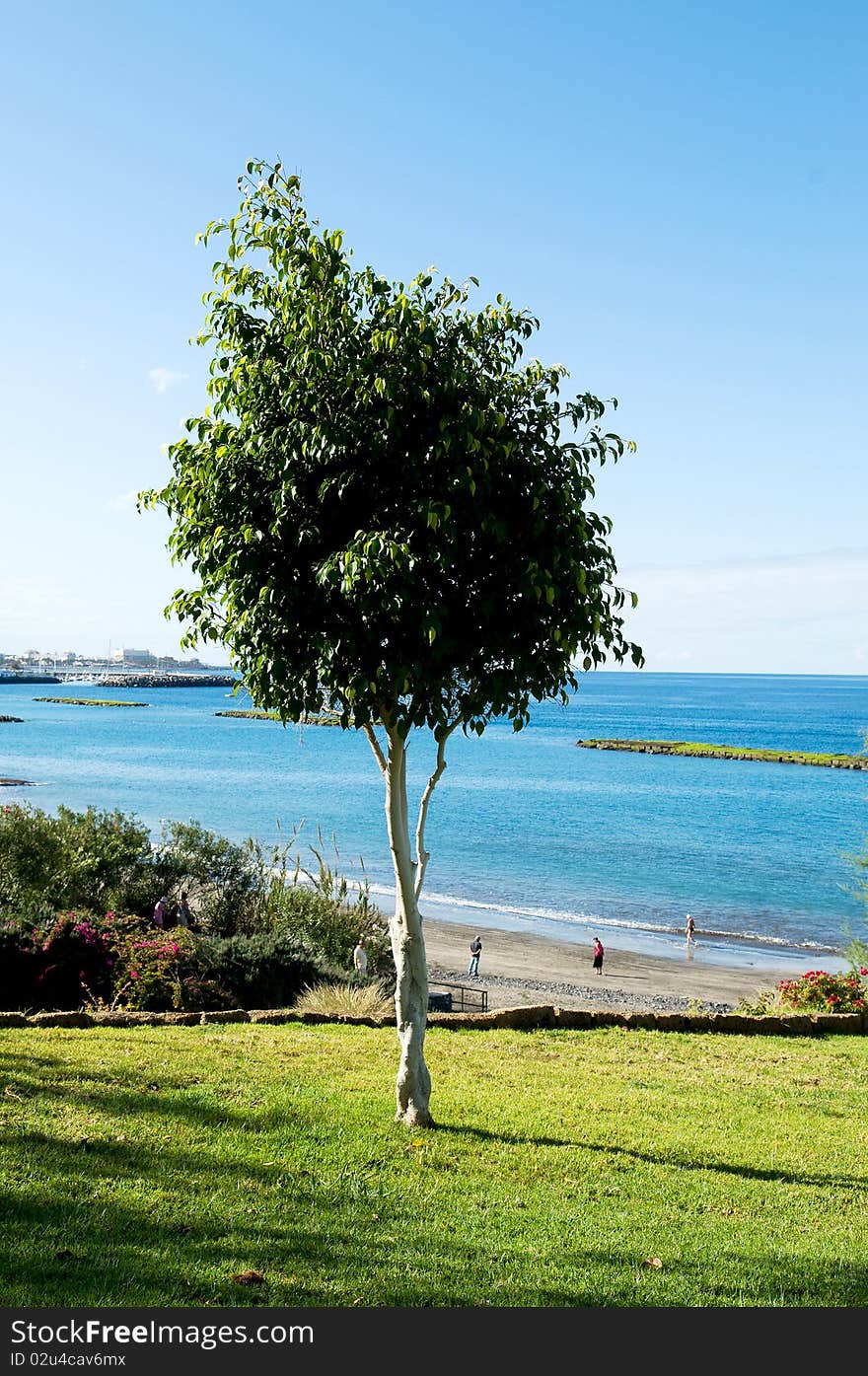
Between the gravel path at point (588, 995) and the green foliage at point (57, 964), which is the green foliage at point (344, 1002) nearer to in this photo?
the green foliage at point (57, 964)

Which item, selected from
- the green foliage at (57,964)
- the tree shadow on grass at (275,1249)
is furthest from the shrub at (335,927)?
the tree shadow on grass at (275,1249)

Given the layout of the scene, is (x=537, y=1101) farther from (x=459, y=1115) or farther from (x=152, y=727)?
(x=152, y=727)

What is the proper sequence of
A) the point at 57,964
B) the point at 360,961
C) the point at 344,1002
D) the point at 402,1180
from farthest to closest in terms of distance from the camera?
the point at 360,961 → the point at 344,1002 → the point at 57,964 → the point at 402,1180

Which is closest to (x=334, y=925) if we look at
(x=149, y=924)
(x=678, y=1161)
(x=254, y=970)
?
(x=149, y=924)

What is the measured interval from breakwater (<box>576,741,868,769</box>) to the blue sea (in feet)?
12.5

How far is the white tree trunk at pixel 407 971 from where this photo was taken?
845 centimetres

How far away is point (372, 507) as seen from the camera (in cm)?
792

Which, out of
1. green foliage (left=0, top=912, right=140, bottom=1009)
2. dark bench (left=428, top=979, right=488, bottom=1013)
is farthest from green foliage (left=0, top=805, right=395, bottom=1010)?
dark bench (left=428, top=979, right=488, bottom=1013)

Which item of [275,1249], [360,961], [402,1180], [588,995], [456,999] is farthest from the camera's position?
[588,995]

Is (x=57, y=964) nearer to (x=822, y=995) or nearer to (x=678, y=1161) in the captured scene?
(x=678, y=1161)

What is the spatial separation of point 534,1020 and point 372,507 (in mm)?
8860

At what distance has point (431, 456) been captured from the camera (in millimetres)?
7645

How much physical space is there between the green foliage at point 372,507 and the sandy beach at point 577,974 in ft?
57.0

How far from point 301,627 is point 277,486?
3.91 feet
